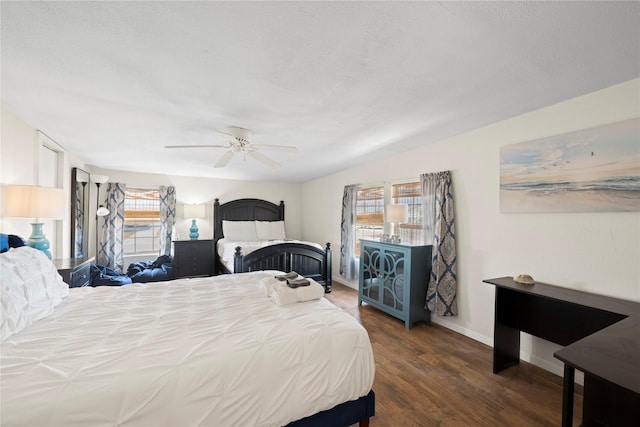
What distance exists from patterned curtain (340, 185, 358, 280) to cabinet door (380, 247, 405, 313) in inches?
49.0

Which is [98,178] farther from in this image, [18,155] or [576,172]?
[576,172]

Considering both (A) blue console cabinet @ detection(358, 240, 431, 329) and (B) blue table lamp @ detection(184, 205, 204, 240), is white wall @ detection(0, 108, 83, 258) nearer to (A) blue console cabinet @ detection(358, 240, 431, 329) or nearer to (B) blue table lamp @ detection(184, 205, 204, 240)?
(B) blue table lamp @ detection(184, 205, 204, 240)

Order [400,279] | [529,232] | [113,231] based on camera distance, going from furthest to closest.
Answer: [113,231]
[400,279]
[529,232]

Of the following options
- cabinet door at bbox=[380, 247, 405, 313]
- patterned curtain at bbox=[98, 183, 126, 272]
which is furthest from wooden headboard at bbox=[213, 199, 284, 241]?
cabinet door at bbox=[380, 247, 405, 313]

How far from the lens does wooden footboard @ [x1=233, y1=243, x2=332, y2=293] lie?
419 centimetres

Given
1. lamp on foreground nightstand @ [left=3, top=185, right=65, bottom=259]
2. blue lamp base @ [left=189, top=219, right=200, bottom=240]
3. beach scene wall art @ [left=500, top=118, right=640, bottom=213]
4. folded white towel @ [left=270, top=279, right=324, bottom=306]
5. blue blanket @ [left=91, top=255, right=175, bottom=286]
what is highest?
beach scene wall art @ [left=500, top=118, right=640, bottom=213]

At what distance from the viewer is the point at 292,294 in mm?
1891

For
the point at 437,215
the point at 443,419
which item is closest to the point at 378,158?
the point at 437,215

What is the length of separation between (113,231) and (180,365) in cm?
502

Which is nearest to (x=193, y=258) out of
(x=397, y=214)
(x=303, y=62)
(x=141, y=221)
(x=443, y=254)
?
(x=141, y=221)

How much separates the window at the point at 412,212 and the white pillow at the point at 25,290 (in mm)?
3551

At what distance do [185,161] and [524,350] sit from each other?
4.96m

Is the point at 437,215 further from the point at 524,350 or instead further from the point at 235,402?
the point at 235,402

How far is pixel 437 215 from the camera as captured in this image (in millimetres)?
3080
